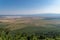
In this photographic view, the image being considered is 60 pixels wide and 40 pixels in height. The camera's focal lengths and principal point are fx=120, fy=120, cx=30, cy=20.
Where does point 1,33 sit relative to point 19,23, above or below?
below

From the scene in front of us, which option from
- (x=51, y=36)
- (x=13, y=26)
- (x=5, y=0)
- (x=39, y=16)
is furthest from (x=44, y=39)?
(x=5, y=0)

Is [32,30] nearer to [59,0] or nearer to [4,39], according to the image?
[4,39]

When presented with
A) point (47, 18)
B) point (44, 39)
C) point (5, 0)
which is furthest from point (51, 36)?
point (5, 0)

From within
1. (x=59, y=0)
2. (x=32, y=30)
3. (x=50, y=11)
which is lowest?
(x=32, y=30)

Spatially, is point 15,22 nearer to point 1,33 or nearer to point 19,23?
point 19,23

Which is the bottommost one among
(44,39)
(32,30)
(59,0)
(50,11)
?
(44,39)

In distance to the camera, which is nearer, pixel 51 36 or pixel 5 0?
pixel 51 36
